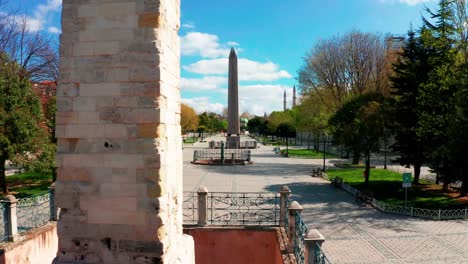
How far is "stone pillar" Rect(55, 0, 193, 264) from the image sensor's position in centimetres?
428

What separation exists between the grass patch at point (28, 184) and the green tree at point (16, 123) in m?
0.94

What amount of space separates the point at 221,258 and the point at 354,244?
4.72 metres

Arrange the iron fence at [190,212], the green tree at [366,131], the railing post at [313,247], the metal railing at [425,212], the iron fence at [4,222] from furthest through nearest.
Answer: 1. the green tree at [366,131]
2. the metal railing at [425,212]
3. the iron fence at [190,212]
4. the iron fence at [4,222]
5. the railing post at [313,247]

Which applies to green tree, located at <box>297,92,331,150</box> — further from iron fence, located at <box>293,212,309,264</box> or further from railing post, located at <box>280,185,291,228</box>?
iron fence, located at <box>293,212,309,264</box>

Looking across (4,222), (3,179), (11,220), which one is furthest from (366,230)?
(3,179)

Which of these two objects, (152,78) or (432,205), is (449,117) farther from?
(152,78)

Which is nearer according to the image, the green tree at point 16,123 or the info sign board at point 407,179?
the info sign board at point 407,179

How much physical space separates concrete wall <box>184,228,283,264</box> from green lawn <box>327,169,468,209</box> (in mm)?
9981

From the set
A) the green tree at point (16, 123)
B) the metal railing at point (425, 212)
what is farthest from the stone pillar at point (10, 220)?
the metal railing at point (425, 212)

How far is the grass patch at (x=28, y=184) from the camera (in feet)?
56.3

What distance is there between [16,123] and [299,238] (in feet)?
44.4

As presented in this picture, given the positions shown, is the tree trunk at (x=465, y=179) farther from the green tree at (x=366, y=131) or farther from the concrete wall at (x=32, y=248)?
the concrete wall at (x=32, y=248)

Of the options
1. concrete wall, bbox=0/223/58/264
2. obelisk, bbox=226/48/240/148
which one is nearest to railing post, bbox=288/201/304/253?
concrete wall, bbox=0/223/58/264

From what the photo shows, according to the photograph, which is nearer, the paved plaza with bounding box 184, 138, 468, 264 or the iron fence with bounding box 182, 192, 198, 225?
the paved plaza with bounding box 184, 138, 468, 264
